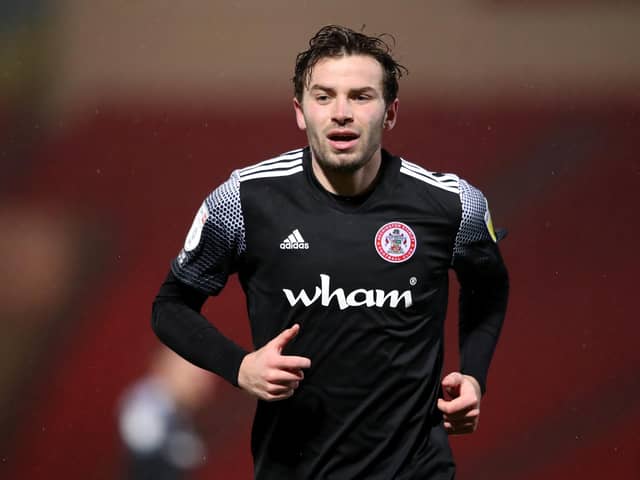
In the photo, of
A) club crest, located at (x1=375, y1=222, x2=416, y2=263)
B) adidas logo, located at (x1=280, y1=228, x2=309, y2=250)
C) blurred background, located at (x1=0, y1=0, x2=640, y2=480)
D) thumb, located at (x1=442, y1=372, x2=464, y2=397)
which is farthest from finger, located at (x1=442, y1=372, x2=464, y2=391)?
blurred background, located at (x1=0, y1=0, x2=640, y2=480)

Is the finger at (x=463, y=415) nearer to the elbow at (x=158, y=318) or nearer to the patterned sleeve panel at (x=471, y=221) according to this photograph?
the patterned sleeve panel at (x=471, y=221)

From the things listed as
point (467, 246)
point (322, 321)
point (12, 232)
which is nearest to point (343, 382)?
point (322, 321)

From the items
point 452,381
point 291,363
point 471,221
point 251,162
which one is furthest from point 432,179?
point 251,162

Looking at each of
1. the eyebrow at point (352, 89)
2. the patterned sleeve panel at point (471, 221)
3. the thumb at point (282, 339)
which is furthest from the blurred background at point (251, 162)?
the thumb at point (282, 339)

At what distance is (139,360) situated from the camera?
10.7ft

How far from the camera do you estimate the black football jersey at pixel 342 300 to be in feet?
6.25

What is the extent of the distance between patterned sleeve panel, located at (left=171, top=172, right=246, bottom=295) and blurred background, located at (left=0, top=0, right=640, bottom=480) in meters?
1.26

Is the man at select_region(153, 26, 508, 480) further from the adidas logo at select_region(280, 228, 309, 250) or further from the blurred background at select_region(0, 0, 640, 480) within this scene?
the blurred background at select_region(0, 0, 640, 480)

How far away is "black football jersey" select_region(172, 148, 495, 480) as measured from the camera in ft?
6.25

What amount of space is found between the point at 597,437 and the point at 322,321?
5.58 feet

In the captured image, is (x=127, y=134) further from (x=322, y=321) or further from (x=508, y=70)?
(x=322, y=321)

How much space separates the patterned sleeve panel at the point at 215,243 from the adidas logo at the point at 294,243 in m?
0.08

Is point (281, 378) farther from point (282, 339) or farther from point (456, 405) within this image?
point (456, 405)

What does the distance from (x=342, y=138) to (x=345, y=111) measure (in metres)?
0.05
